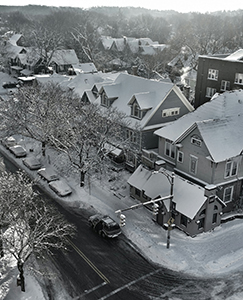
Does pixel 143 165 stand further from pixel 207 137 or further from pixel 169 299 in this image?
pixel 169 299

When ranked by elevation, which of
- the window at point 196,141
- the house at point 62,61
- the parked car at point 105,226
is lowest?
the parked car at point 105,226

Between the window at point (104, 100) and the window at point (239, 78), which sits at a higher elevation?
the window at point (239, 78)

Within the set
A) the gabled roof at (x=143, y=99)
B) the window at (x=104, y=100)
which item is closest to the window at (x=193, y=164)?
the gabled roof at (x=143, y=99)

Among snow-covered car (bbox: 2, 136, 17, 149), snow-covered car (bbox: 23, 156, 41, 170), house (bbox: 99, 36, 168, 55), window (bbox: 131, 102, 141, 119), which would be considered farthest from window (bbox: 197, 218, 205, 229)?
house (bbox: 99, 36, 168, 55)

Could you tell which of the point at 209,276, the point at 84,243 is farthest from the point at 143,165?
the point at 209,276

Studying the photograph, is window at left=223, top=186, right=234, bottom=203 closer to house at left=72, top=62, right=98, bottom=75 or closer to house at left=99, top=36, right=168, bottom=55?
house at left=72, top=62, right=98, bottom=75

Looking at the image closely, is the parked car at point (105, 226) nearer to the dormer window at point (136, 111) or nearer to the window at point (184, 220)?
the window at point (184, 220)
